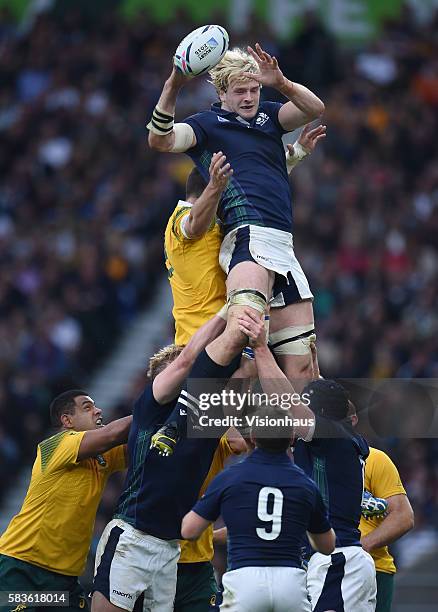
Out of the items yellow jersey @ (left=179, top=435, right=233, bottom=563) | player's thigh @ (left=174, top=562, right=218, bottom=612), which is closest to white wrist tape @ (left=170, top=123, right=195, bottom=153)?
yellow jersey @ (left=179, top=435, right=233, bottom=563)

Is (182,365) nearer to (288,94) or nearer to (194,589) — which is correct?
(194,589)

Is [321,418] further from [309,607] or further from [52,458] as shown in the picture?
[52,458]

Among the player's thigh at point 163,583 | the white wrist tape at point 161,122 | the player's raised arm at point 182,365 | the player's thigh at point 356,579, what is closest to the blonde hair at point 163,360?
the player's raised arm at point 182,365

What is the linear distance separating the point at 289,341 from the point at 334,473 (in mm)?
1055

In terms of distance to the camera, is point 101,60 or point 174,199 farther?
point 101,60

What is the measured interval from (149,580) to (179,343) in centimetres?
169

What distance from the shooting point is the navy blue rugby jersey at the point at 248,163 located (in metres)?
9.78

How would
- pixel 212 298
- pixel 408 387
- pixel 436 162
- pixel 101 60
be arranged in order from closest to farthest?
pixel 212 298 → pixel 408 387 → pixel 436 162 → pixel 101 60

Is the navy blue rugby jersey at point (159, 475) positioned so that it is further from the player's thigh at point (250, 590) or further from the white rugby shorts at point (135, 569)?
the player's thigh at point (250, 590)

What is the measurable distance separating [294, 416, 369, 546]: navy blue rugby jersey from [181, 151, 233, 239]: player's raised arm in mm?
1538

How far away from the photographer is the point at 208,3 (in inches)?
947

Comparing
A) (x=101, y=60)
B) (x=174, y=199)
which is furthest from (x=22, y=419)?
(x=101, y=60)

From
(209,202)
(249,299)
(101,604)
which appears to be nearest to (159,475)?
(101,604)

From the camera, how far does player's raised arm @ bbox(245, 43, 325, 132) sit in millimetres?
9664
